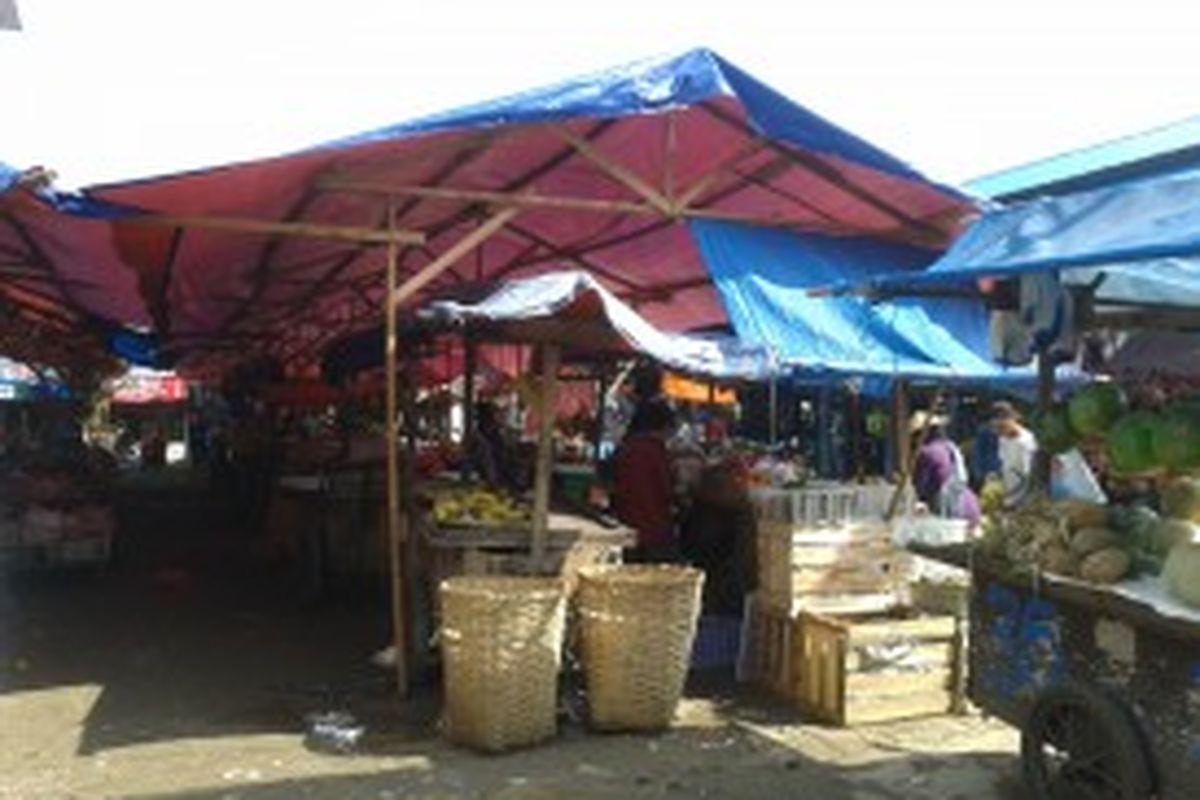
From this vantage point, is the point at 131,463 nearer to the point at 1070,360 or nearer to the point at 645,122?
the point at 645,122

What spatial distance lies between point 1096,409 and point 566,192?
5.53 metres

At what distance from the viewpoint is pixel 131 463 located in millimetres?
38188

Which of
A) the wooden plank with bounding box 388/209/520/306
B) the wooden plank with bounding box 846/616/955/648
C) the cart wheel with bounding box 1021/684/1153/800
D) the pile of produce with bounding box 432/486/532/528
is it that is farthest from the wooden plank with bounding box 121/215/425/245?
the cart wheel with bounding box 1021/684/1153/800

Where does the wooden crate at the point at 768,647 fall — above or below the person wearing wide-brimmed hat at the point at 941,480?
below

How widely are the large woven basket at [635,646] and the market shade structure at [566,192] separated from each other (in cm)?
233

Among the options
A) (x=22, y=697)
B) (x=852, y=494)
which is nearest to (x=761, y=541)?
(x=852, y=494)

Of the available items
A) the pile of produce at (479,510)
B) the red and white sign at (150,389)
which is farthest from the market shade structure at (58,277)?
the red and white sign at (150,389)

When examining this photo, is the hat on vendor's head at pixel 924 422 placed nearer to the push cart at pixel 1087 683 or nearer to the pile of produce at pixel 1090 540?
the push cart at pixel 1087 683

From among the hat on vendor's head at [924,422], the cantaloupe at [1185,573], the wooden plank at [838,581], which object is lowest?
the wooden plank at [838,581]

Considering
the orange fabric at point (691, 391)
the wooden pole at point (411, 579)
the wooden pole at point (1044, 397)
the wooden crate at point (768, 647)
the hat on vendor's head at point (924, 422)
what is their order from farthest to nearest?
the orange fabric at point (691, 391) → the hat on vendor's head at point (924, 422) → the wooden pole at point (411, 579) → the wooden crate at point (768, 647) → the wooden pole at point (1044, 397)

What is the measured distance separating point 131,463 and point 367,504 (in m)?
28.0

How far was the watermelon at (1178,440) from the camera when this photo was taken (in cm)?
505

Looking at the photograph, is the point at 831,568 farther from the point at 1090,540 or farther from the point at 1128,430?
the point at 1128,430

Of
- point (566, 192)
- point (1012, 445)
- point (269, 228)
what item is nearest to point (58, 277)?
point (566, 192)
